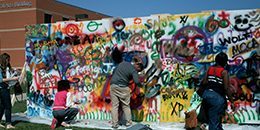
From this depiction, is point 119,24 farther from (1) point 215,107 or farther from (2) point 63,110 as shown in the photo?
(1) point 215,107

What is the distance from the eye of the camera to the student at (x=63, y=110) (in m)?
9.09

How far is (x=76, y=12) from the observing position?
57125mm

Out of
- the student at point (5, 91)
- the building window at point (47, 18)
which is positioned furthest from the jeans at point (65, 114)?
the building window at point (47, 18)

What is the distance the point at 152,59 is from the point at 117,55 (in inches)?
34.0

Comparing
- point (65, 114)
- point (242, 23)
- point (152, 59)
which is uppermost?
point (242, 23)

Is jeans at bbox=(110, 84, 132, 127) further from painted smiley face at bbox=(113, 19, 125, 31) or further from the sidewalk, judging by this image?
painted smiley face at bbox=(113, 19, 125, 31)

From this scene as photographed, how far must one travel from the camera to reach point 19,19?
48.5 m

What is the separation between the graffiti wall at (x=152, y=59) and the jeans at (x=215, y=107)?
1.97m

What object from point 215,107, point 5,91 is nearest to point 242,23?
point 215,107

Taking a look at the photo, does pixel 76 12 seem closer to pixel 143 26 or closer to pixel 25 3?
pixel 25 3

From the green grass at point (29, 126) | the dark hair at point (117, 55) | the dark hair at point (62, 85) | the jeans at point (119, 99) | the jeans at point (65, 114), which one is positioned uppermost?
the dark hair at point (117, 55)

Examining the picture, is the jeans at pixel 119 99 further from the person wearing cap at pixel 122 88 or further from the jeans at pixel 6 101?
the jeans at pixel 6 101

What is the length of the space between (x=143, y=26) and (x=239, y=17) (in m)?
2.28

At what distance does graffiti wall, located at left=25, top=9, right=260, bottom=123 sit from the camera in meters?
8.65
